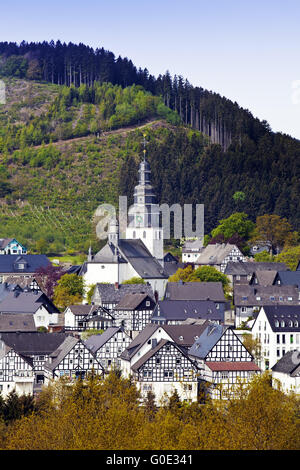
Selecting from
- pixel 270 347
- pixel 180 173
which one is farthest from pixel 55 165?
pixel 270 347

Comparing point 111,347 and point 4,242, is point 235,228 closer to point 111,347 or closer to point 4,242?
point 4,242

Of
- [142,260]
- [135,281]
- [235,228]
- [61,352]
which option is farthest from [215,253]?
[61,352]

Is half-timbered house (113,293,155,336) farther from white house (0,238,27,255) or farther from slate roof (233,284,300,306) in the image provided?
white house (0,238,27,255)

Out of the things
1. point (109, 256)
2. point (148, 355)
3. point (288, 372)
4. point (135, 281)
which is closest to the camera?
point (288, 372)

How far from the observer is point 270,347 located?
248 feet

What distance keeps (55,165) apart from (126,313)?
82754mm

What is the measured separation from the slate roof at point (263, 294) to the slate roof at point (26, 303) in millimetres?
13728

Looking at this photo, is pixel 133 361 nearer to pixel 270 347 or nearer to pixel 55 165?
pixel 270 347

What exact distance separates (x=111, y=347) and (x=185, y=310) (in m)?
9.36

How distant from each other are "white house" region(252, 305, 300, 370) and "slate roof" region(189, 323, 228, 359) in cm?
372

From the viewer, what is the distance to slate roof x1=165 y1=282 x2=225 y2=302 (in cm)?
8988

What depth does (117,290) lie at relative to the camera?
92.1m

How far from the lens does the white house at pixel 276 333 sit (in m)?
75.1

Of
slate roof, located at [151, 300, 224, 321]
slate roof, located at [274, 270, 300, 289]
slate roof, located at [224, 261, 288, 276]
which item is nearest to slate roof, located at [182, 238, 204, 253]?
slate roof, located at [224, 261, 288, 276]
